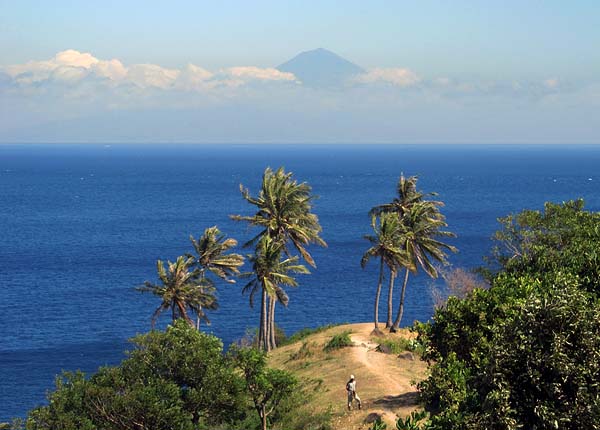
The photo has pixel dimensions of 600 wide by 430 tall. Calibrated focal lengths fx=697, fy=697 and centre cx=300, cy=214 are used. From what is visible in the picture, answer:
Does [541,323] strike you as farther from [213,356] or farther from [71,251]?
[71,251]

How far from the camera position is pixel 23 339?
9669cm

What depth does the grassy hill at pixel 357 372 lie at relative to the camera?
41.5 metres

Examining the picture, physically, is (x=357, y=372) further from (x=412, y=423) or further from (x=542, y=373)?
(x=542, y=373)

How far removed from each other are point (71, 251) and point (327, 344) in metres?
115

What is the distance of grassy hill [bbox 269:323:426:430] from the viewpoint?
41.5 m

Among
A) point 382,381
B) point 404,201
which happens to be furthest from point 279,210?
point 382,381

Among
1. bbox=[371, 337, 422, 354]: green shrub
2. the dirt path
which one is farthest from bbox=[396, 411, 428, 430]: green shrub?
bbox=[371, 337, 422, 354]: green shrub

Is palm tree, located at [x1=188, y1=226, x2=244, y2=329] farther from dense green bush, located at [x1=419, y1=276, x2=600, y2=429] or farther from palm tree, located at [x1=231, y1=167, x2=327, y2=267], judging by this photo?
dense green bush, located at [x1=419, y1=276, x2=600, y2=429]

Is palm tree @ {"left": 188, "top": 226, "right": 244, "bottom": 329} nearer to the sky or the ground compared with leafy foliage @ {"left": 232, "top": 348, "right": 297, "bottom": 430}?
nearer to the sky

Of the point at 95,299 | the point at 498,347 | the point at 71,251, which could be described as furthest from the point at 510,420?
the point at 71,251

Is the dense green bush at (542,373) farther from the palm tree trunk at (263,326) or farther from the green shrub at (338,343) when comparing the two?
the palm tree trunk at (263,326)

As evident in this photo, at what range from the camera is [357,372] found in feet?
169

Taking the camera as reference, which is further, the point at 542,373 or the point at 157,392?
the point at 157,392

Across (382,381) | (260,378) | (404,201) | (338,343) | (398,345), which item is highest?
(404,201)
